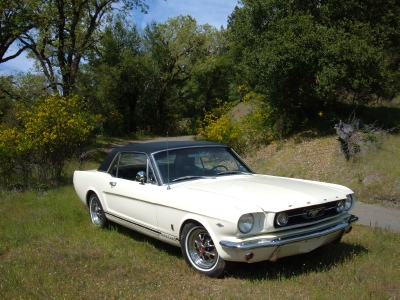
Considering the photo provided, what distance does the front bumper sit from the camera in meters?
4.52

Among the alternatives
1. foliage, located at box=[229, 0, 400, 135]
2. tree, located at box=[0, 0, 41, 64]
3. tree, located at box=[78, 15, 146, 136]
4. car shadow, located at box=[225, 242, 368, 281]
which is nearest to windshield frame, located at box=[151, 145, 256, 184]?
car shadow, located at box=[225, 242, 368, 281]

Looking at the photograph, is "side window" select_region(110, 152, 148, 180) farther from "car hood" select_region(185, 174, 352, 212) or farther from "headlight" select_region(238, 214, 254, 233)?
"headlight" select_region(238, 214, 254, 233)

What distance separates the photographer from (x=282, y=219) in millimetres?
4668

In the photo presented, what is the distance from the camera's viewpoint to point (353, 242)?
621 cm

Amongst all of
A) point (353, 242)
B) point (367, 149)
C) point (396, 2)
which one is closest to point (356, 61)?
point (367, 149)

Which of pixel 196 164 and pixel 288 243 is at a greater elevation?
pixel 196 164

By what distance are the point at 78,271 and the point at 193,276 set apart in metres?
1.41

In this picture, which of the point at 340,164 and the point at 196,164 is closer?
the point at 196,164

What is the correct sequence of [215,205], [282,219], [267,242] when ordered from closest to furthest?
[267,242] → [282,219] → [215,205]

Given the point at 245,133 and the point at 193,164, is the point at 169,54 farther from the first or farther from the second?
the point at 193,164

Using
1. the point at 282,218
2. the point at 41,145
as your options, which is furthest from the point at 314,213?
the point at 41,145

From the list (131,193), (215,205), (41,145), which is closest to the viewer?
(215,205)

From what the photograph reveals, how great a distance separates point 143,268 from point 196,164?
167cm

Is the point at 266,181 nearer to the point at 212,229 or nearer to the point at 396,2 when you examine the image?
the point at 212,229
